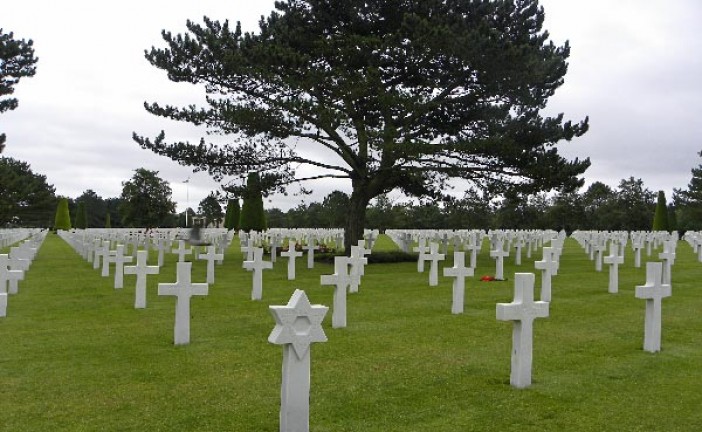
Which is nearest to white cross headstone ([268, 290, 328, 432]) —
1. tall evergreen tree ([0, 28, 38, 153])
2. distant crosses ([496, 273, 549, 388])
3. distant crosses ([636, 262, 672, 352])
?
distant crosses ([496, 273, 549, 388])

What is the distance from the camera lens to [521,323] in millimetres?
5395

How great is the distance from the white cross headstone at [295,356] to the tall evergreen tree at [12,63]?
26417 mm

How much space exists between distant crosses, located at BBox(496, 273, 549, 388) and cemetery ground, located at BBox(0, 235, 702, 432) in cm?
14

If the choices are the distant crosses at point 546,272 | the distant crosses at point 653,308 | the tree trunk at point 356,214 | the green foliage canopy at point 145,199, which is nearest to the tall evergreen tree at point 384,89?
the tree trunk at point 356,214

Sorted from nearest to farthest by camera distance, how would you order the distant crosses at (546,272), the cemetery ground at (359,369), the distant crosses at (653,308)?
the cemetery ground at (359,369), the distant crosses at (653,308), the distant crosses at (546,272)

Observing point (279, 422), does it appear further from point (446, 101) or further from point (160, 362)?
point (446, 101)

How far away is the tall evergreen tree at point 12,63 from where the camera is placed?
85.0 feet

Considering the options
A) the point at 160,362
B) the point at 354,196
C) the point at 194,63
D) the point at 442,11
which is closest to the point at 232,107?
the point at 194,63

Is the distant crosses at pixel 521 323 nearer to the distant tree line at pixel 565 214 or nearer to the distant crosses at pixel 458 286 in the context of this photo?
the distant crosses at pixel 458 286

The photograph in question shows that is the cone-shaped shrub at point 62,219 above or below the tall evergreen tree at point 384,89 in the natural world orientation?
below

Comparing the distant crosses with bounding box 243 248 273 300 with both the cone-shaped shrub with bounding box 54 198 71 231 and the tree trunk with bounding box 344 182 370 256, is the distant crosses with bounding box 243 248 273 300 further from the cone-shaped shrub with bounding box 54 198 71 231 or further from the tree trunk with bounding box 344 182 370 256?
the cone-shaped shrub with bounding box 54 198 71 231

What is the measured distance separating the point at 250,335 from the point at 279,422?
319 centimetres

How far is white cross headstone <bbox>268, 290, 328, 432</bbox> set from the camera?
3988mm

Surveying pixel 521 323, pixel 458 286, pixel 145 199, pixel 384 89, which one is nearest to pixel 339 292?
pixel 458 286
